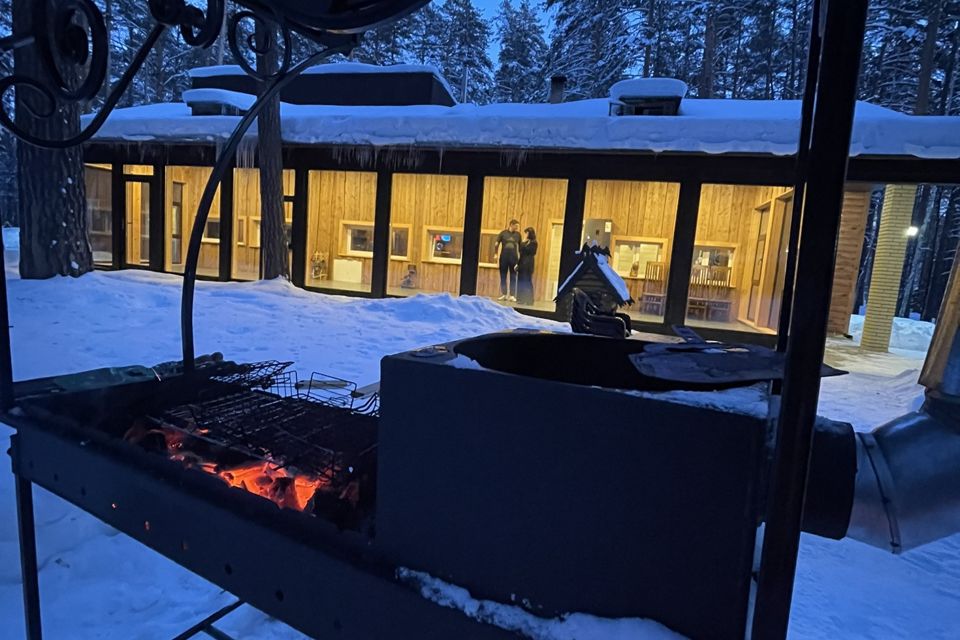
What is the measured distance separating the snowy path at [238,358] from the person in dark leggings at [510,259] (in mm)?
2233

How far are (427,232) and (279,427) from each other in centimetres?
1024

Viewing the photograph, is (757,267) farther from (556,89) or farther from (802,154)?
(802,154)

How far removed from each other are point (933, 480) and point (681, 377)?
42 centimetres

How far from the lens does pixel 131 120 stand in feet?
33.9

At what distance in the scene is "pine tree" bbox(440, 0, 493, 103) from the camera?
2559 cm

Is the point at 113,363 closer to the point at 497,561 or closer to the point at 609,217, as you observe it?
the point at 497,561

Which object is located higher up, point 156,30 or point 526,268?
point 156,30

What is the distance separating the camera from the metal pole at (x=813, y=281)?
58cm

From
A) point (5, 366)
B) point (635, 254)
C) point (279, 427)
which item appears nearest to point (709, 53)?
point (635, 254)

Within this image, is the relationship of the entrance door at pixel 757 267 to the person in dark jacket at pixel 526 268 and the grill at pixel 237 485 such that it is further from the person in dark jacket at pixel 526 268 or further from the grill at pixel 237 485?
the grill at pixel 237 485

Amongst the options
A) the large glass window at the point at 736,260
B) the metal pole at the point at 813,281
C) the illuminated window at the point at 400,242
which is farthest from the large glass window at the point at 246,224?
the metal pole at the point at 813,281

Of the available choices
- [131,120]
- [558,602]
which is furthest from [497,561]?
→ [131,120]

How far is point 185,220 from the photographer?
43.6 ft

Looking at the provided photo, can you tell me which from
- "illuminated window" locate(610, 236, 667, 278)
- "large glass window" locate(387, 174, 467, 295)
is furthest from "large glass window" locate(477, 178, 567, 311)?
"illuminated window" locate(610, 236, 667, 278)
